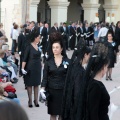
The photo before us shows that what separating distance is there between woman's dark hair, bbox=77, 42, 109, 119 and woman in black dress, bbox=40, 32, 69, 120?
177cm

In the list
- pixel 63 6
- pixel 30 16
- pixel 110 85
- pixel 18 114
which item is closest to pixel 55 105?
pixel 18 114

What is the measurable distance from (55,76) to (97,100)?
2220 millimetres

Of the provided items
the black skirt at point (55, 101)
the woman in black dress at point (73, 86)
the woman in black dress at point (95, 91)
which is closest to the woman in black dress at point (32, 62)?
the black skirt at point (55, 101)

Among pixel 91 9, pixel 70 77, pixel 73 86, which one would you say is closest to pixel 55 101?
pixel 70 77

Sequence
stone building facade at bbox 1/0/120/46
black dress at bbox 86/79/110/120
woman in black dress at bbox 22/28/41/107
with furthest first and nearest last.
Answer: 1. stone building facade at bbox 1/0/120/46
2. woman in black dress at bbox 22/28/41/107
3. black dress at bbox 86/79/110/120

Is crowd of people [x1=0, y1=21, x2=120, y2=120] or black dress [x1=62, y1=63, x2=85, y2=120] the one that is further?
black dress [x1=62, y1=63, x2=85, y2=120]

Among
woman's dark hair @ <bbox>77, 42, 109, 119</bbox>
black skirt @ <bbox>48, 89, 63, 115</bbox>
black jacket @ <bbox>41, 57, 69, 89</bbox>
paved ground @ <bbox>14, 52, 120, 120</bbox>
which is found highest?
woman's dark hair @ <bbox>77, 42, 109, 119</bbox>

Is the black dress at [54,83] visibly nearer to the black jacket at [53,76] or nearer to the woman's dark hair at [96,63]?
the black jacket at [53,76]

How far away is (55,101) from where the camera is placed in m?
6.39

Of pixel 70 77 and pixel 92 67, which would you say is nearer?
pixel 92 67

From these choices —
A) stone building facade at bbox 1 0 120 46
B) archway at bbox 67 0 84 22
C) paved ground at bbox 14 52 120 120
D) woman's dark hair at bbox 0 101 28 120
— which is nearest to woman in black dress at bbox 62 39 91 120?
paved ground at bbox 14 52 120 120

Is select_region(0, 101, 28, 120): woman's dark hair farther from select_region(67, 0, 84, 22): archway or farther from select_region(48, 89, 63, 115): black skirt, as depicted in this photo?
select_region(67, 0, 84, 22): archway

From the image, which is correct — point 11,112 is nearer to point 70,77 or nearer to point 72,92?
point 72,92

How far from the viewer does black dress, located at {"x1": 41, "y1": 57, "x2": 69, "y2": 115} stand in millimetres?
6379
